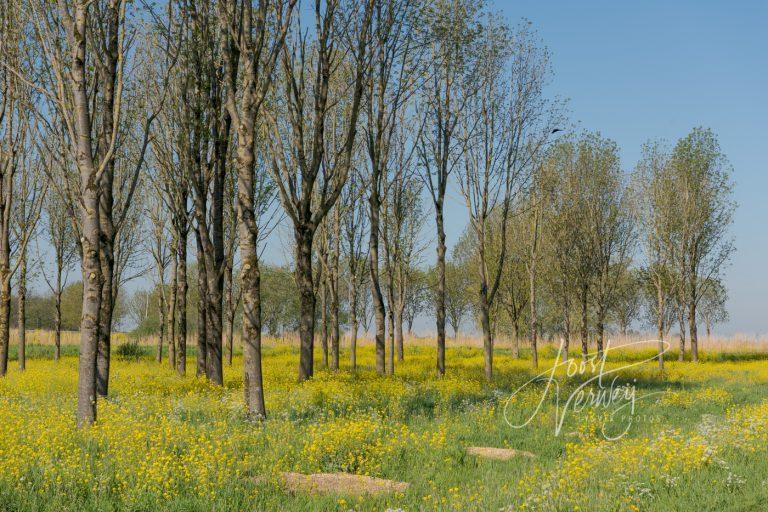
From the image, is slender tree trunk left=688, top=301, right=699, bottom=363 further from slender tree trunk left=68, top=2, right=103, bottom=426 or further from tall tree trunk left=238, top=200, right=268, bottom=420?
slender tree trunk left=68, top=2, right=103, bottom=426

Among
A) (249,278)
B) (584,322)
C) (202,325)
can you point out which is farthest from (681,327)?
(249,278)

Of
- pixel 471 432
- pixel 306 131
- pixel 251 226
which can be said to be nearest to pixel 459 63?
pixel 306 131

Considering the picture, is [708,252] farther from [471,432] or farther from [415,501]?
[415,501]

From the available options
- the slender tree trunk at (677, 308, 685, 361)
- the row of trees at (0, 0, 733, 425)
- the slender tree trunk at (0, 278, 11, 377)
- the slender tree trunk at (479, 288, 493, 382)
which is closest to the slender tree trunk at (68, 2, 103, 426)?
the row of trees at (0, 0, 733, 425)

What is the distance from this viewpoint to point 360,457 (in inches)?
346

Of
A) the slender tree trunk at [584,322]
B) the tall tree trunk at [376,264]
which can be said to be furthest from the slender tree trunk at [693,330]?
the tall tree trunk at [376,264]

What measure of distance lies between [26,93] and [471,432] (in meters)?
16.9

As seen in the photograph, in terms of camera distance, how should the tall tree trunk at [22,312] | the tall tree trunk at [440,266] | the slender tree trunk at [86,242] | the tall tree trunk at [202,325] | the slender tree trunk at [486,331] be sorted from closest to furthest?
the slender tree trunk at [86,242], the tall tree trunk at [202,325], the slender tree trunk at [486,331], the tall tree trunk at [440,266], the tall tree trunk at [22,312]

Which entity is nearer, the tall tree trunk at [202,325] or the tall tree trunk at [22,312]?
the tall tree trunk at [202,325]

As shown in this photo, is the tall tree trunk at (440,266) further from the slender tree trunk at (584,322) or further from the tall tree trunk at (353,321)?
the slender tree trunk at (584,322)

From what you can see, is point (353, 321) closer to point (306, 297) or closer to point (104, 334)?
point (306, 297)

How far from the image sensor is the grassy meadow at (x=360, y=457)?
277 inches

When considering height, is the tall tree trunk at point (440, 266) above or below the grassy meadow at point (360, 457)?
above

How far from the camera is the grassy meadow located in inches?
277
